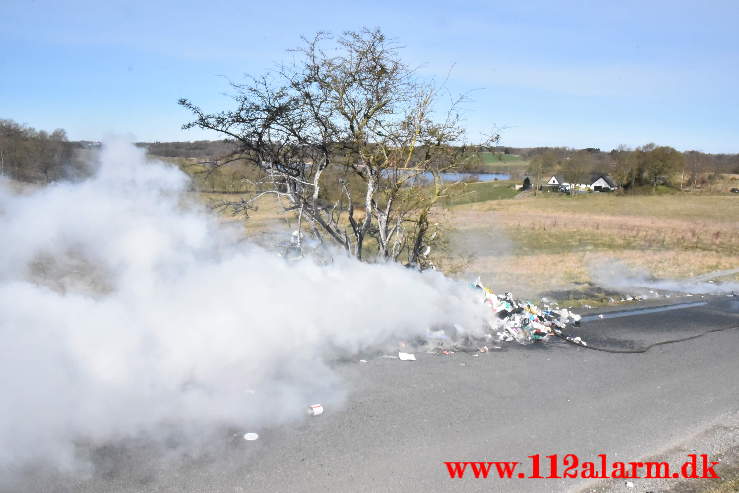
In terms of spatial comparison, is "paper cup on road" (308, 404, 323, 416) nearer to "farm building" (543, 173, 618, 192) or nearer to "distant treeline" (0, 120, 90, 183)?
"distant treeline" (0, 120, 90, 183)

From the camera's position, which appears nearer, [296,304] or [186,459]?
[186,459]

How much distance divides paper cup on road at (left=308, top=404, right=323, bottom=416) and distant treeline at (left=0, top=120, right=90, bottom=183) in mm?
3847

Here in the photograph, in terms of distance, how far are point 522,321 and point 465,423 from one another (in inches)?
168

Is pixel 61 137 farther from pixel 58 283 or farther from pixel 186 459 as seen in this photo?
pixel 186 459

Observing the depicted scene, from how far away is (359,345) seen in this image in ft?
27.4

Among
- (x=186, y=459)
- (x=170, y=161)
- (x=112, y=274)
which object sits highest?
(x=170, y=161)

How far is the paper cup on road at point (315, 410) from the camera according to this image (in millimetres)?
6145

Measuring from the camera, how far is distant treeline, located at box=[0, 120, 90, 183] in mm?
6430

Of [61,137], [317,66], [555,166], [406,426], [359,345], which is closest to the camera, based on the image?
[406,426]

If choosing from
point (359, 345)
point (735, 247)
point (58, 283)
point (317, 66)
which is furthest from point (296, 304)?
point (735, 247)

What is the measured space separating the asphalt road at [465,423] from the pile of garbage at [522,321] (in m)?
0.43

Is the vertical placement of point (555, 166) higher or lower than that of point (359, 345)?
higher

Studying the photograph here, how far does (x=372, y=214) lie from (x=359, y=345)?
392 centimetres

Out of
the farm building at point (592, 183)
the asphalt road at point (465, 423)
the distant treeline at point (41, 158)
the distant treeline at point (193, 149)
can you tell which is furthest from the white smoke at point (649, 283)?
the farm building at point (592, 183)
